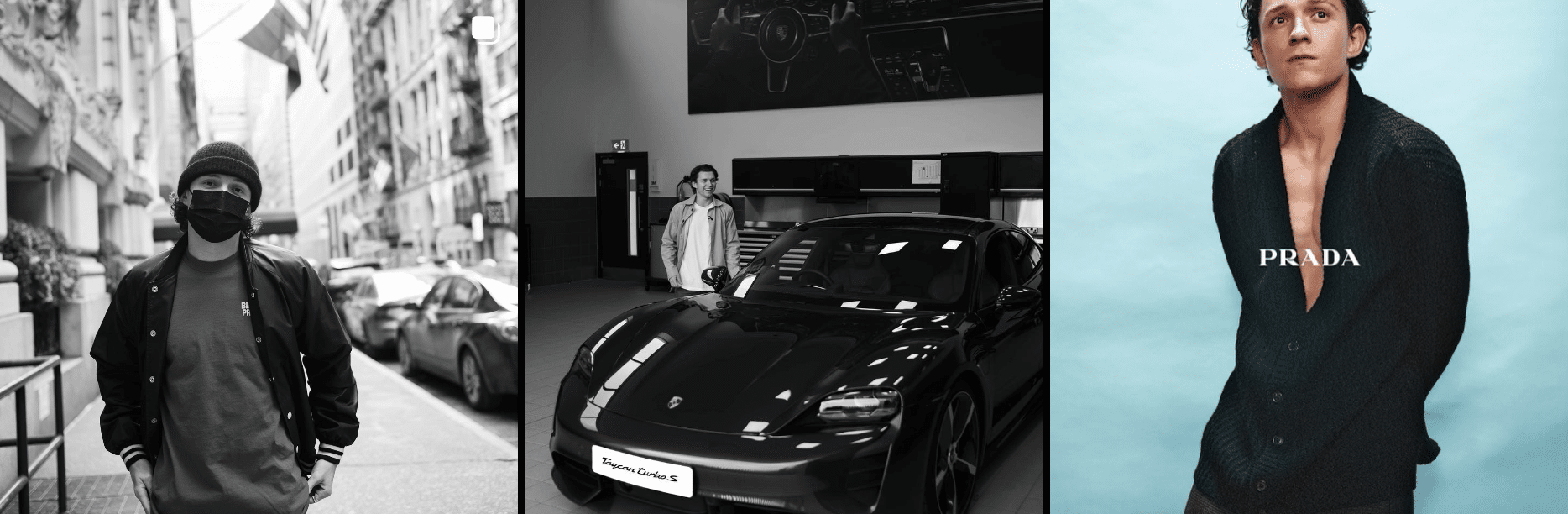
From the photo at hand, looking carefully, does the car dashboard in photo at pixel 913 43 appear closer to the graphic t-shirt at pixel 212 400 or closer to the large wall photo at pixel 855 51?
the large wall photo at pixel 855 51

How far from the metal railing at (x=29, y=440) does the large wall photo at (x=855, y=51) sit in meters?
8.29

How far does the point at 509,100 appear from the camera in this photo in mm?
2652

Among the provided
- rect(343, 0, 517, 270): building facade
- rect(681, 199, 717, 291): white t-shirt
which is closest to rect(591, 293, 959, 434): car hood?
rect(343, 0, 517, 270): building facade

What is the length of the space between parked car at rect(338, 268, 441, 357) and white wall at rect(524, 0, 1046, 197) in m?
7.69

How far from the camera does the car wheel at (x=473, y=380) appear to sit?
8.82 feet

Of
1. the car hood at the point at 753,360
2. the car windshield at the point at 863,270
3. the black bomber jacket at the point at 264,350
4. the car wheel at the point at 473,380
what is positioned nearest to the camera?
the black bomber jacket at the point at 264,350

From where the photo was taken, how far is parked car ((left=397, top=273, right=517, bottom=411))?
2.70m

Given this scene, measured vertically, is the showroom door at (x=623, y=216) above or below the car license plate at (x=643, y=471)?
above

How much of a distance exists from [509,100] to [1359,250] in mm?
2205

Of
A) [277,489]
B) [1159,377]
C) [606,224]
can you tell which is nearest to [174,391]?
[277,489]

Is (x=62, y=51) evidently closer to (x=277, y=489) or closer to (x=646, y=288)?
(x=277, y=489)

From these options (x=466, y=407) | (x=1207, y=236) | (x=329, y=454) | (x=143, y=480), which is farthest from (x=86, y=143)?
(x=1207, y=236)

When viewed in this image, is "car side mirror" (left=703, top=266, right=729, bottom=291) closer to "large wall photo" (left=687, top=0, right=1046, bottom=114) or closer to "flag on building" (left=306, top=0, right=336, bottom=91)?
"flag on building" (left=306, top=0, right=336, bottom=91)

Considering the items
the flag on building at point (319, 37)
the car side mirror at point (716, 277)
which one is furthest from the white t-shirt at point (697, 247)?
the flag on building at point (319, 37)
